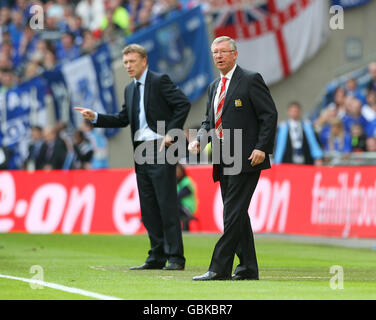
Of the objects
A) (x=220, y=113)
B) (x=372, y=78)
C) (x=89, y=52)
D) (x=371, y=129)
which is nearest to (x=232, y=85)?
(x=220, y=113)

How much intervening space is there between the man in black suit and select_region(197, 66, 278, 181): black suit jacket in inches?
63.4

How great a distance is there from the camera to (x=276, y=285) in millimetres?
10078

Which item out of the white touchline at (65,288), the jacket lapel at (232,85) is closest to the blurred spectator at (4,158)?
the white touchline at (65,288)

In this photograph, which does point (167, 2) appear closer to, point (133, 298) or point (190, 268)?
point (190, 268)

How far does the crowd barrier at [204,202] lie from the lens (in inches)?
742

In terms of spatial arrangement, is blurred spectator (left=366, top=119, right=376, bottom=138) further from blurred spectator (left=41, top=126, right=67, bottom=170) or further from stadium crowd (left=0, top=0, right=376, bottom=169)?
blurred spectator (left=41, top=126, right=67, bottom=170)

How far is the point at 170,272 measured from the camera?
11.8 meters

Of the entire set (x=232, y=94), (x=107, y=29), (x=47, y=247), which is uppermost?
(x=107, y=29)

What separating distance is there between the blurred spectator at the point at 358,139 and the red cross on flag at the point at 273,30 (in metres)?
5.80

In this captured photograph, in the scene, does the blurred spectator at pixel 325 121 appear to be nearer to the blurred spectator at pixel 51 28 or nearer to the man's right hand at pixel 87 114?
the blurred spectator at pixel 51 28

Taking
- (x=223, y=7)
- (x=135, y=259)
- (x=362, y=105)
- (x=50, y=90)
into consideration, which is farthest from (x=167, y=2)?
(x=135, y=259)

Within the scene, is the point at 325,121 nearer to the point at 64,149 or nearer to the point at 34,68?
the point at 64,149

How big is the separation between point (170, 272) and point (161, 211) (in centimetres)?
86

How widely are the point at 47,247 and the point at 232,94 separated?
6.65 meters
